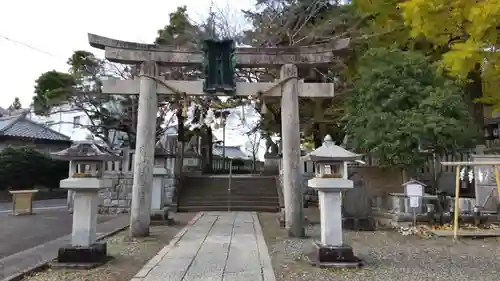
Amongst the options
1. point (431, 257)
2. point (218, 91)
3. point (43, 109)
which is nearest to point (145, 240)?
point (218, 91)

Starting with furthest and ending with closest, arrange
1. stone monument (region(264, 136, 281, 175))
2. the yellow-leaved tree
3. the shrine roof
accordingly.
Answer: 1. stone monument (region(264, 136, 281, 175))
2. the yellow-leaved tree
3. the shrine roof

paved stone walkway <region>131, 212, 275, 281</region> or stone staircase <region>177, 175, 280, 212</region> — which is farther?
stone staircase <region>177, 175, 280, 212</region>

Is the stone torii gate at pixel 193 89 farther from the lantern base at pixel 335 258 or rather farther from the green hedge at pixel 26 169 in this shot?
the green hedge at pixel 26 169

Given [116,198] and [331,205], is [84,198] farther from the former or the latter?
[116,198]

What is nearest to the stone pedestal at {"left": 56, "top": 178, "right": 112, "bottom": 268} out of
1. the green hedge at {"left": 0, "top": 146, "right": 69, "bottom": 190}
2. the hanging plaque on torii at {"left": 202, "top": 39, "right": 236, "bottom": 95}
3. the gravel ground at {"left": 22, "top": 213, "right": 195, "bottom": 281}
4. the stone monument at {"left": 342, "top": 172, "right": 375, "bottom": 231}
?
the gravel ground at {"left": 22, "top": 213, "right": 195, "bottom": 281}

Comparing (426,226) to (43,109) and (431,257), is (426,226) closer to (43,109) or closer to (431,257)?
(431,257)

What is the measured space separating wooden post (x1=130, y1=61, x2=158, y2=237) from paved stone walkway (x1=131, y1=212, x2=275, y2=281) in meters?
0.96

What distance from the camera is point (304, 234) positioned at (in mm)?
8680

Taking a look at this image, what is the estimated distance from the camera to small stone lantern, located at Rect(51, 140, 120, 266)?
590cm

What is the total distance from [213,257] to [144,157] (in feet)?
10.6

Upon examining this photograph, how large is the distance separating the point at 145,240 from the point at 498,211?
925 cm

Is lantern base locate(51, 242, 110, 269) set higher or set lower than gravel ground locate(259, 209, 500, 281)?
higher

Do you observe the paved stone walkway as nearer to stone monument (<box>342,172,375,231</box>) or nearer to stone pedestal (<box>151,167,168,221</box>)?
stone pedestal (<box>151,167,168,221</box>)

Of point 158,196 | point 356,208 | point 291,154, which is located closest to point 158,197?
point 158,196
